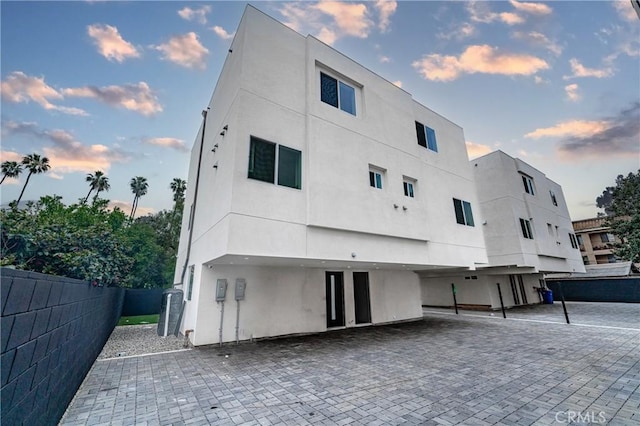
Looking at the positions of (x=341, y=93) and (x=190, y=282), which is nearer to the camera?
(x=341, y=93)

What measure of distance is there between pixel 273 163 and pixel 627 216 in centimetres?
2728

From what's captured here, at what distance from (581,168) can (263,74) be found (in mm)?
17973

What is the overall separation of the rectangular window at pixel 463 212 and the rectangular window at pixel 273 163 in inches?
312

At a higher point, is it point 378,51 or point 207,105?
point 378,51

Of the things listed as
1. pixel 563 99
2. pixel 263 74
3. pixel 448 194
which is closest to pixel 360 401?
pixel 263 74

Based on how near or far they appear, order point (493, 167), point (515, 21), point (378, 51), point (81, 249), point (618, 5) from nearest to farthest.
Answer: point (618, 5) < point (81, 249) < point (515, 21) < point (378, 51) < point (493, 167)

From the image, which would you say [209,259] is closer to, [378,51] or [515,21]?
[378,51]

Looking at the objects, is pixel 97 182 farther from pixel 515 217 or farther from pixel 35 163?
pixel 515 217

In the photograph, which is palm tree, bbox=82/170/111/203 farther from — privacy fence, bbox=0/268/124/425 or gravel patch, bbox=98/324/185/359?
privacy fence, bbox=0/268/124/425

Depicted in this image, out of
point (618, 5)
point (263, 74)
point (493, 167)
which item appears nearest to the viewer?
point (618, 5)

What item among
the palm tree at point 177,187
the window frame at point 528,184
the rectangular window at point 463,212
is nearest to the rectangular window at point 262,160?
the rectangular window at point 463,212

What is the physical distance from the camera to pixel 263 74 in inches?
262

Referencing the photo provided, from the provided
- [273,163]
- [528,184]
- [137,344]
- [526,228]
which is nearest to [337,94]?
[273,163]

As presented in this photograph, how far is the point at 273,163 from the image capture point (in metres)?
6.31
